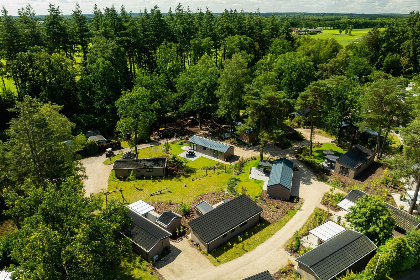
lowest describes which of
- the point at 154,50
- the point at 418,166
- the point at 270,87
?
the point at 418,166

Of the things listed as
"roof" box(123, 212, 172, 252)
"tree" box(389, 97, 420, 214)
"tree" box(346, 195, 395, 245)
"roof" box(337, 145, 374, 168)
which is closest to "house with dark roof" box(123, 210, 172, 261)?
"roof" box(123, 212, 172, 252)

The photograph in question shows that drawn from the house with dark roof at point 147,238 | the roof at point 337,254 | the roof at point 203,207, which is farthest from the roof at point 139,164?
the roof at point 337,254

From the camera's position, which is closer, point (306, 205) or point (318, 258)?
point (318, 258)

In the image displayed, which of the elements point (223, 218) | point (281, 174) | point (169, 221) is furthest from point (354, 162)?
point (169, 221)

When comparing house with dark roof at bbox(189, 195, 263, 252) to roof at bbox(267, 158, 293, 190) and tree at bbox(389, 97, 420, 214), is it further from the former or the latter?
tree at bbox(389, 97, 420, 214)

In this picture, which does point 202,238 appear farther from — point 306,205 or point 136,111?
point 136,111

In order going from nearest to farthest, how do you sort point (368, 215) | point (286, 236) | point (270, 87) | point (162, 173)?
point (368, 215) → point (286, 236) → point (162, 173) → point (270, 87)

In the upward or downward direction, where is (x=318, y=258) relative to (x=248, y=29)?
downward

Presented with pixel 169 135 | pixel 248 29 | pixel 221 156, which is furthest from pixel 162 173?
pixel 248 29
